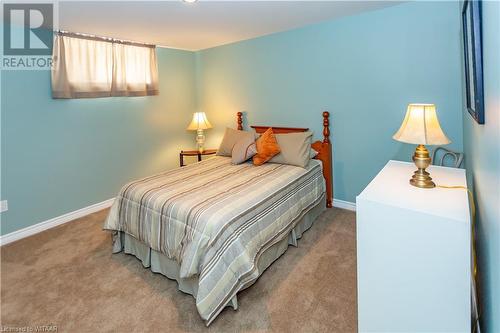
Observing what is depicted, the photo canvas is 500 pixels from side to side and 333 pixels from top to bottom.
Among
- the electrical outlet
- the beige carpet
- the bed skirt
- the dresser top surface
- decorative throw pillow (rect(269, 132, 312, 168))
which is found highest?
decorative throw pillow (rect(269, 132, 312, 168))

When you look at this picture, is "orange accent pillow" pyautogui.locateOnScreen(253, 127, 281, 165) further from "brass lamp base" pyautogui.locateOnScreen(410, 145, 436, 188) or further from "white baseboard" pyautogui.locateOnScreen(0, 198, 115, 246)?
"white baseboard" pyautogui.locateOnScreen(0, 198, 115, 246)

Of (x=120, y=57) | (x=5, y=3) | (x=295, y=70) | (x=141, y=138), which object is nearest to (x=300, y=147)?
(x=295, y=70)

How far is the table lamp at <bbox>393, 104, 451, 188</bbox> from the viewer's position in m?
1.53

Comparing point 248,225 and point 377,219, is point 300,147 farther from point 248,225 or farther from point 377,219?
point 377,219

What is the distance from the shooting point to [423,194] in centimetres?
144

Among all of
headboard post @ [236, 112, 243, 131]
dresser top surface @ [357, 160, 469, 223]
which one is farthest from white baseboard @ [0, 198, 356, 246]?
headboard post @ [236, 112, 243, 131]

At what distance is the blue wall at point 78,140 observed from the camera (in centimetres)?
281

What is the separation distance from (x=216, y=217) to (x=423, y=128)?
1359 mm

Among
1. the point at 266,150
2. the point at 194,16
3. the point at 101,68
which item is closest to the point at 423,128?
the point at 266,150

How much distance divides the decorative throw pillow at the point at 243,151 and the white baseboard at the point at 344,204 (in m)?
1.20

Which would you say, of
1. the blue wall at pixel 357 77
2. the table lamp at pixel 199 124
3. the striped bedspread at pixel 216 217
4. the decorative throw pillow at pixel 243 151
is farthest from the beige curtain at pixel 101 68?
the decorative throw pillow at pixel 243 151

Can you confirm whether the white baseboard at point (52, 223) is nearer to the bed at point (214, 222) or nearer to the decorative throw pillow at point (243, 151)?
the bed at point (214, 222)

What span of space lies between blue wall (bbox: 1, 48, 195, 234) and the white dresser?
324 cm

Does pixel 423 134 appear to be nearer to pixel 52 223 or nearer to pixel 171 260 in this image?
pixel 171 260
